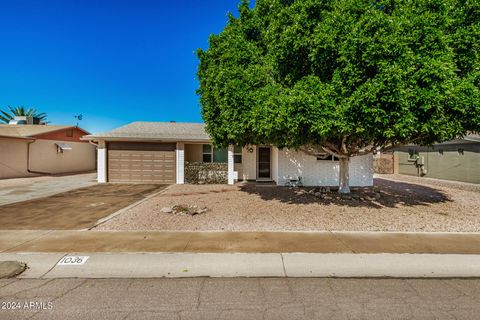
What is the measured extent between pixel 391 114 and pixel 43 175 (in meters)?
24.0

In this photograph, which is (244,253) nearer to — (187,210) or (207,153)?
(187,210)

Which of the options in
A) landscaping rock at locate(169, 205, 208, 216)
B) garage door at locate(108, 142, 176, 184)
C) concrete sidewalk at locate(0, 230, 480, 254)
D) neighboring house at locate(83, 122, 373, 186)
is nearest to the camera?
concrete sidewalk at locate(0, 230, 480, 254)

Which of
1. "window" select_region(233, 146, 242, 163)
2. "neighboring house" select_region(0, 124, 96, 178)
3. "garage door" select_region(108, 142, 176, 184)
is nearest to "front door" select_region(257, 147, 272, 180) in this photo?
"window" select_region(233, 146, 242, 163)

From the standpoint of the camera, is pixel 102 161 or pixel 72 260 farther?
pixel 102 161

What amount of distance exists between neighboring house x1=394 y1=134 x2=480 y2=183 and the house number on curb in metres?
18.3

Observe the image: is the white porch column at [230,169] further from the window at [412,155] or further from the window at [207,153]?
the window at [412,155]

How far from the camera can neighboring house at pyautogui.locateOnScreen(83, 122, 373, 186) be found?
43.6 ft

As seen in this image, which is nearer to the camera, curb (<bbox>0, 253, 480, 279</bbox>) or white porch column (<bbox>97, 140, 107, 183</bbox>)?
curb (<bbox>0, 253, 480, 279</bbox>)

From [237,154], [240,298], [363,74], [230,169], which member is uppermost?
[363,74]

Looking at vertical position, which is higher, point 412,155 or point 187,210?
point 412,155

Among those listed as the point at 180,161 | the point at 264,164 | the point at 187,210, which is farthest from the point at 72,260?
the point at 264,164

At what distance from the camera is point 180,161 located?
47.4 feet

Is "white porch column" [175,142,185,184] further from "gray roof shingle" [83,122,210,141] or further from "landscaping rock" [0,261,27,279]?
"landscaping rock" [0,261,27,279]

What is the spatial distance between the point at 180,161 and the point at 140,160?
263 cm
